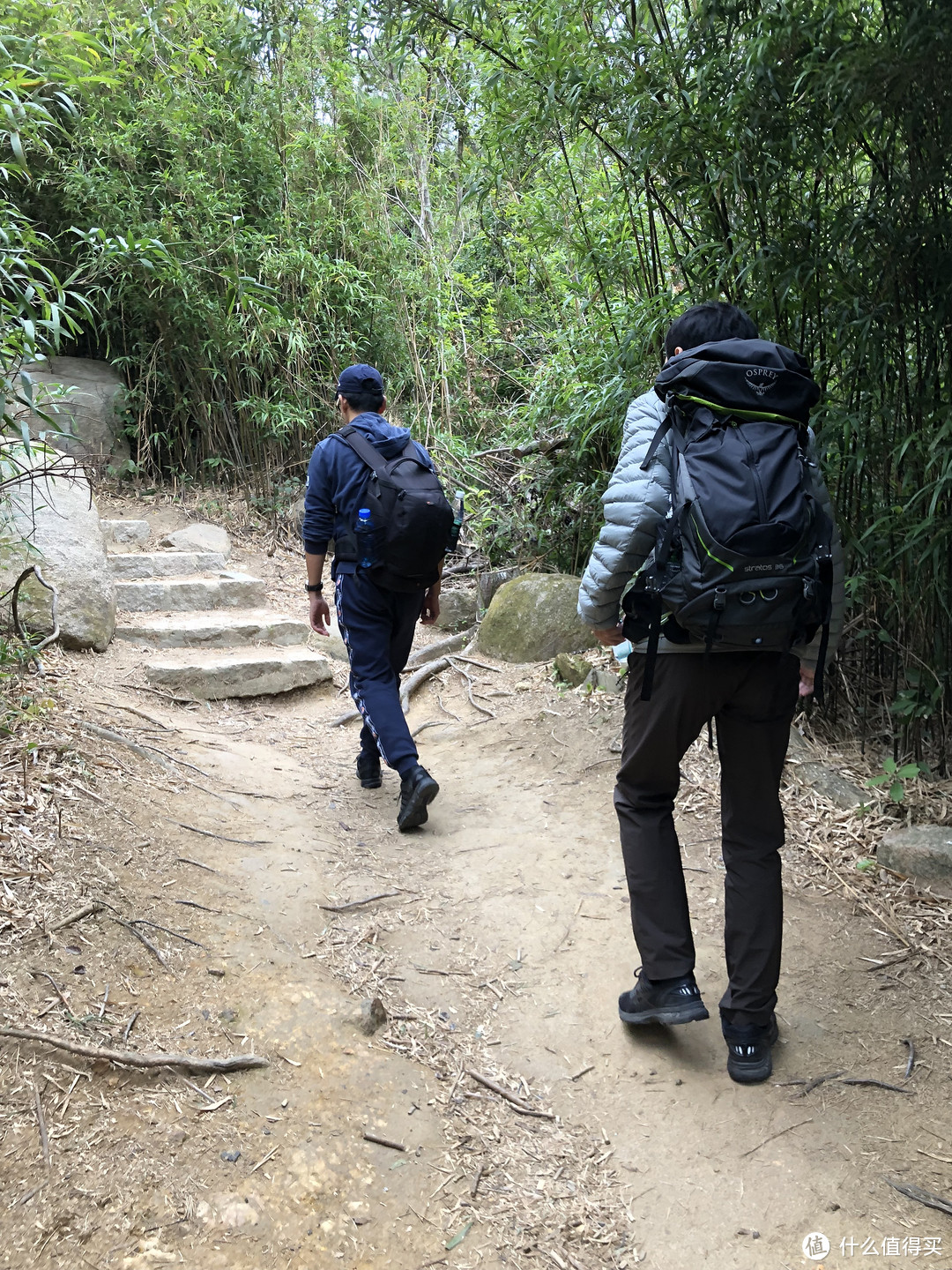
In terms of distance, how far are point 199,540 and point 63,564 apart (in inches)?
91.6

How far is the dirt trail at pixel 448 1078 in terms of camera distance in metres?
1.48

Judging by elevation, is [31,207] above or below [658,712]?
above

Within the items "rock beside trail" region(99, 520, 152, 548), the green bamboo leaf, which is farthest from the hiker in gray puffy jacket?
"rock beside trail" region(99, 520, 152, 548)

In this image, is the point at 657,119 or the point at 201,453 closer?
the point at 657,119

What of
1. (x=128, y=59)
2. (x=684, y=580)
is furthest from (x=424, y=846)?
(x=128, y=59)

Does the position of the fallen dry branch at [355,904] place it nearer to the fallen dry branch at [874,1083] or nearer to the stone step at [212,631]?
the fallen dry branch at [874,1083]

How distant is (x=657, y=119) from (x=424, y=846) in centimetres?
245

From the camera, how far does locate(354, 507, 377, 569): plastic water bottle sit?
301cm

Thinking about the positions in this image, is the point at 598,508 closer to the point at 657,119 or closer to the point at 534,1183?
the point at 657,119

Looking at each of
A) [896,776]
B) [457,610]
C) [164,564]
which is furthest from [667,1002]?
[164,564]

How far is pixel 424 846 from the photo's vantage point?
3.01 meters

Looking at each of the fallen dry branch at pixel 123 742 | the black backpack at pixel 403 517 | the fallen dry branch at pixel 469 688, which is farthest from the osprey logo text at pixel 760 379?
the fallen dry branch at pixel 469 688

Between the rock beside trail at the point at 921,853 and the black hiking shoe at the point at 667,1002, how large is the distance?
1087 mm

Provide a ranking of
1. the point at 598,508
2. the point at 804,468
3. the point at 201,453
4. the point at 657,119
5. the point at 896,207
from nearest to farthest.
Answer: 1. the point at 804,468
2. the point at 896,207
3. the point at 657,119
4. the point at 598,508
5. the point at 201,453
